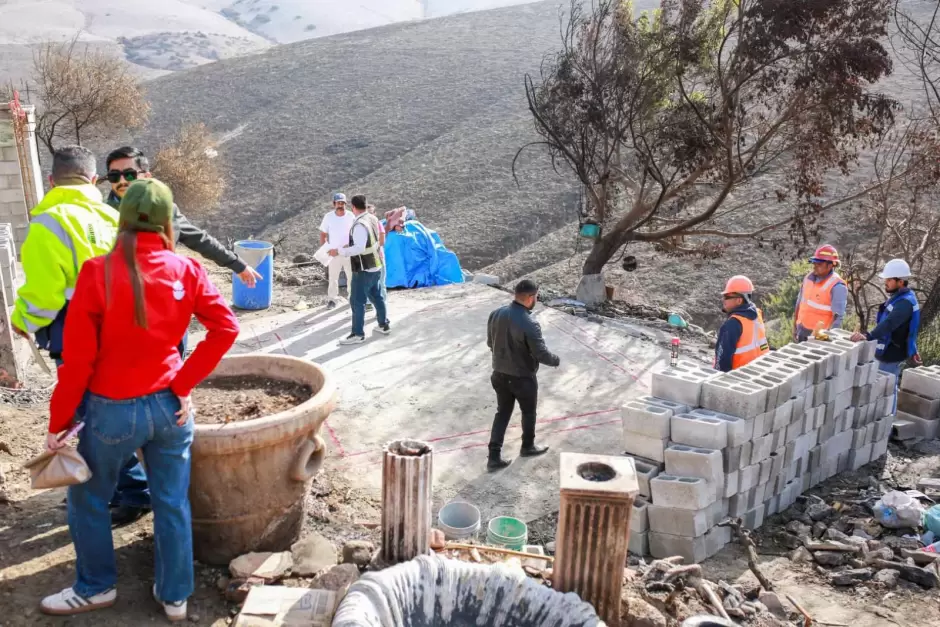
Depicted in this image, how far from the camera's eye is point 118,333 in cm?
294

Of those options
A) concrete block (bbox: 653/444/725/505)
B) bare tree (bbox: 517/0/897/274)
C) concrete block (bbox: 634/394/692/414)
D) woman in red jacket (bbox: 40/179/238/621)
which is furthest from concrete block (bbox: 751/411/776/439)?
bare tree (bbox: 517/0/897/274)

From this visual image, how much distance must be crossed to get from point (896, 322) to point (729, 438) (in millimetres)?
3034

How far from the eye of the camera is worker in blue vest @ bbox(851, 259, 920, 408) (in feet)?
23.0

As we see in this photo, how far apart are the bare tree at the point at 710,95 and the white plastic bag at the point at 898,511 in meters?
7.25

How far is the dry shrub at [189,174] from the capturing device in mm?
21031

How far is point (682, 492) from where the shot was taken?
4.97 m

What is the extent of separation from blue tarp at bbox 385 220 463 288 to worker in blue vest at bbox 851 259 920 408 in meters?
7.01

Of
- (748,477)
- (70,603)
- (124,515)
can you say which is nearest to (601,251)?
(748,477)

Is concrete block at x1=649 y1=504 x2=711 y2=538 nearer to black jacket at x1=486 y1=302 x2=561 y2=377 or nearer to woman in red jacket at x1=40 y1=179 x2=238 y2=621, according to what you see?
black jacket at x1=486 y1=302 x2=561 y2=377

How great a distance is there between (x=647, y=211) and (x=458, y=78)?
28.3 meters

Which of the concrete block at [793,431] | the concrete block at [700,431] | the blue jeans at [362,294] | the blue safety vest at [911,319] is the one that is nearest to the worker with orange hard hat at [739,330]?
the concrete block at [793,431]

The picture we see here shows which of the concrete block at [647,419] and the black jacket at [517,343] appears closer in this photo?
the concrete block at [647,419]

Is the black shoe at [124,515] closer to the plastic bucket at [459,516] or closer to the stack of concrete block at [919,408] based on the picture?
the plastic bucket at [459,516]

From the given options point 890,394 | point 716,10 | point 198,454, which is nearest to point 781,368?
point 890,394
